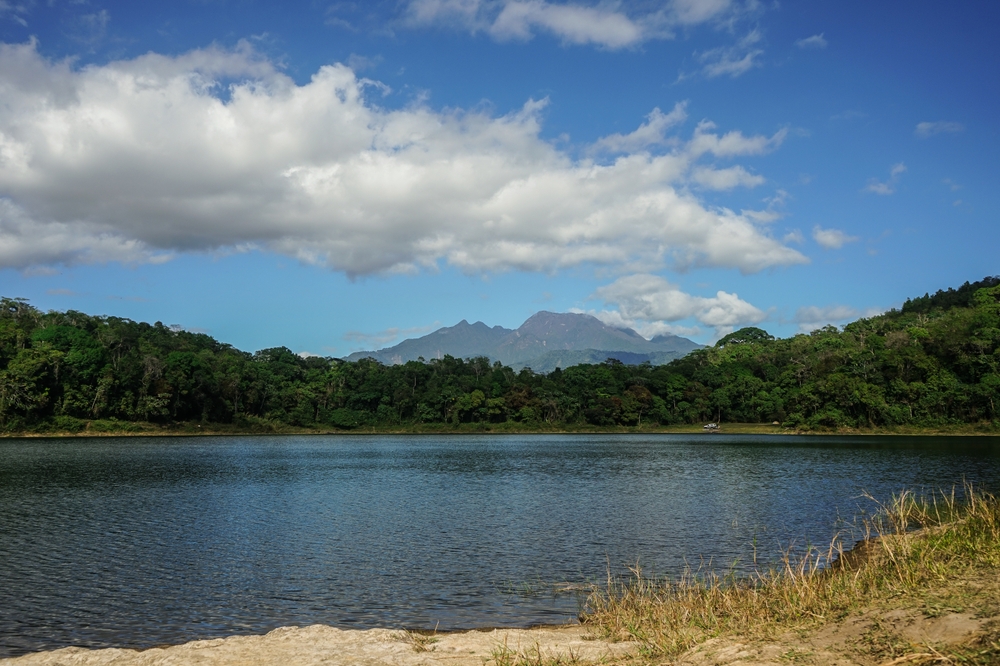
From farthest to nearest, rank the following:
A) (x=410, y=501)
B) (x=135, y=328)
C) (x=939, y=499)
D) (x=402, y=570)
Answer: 1. (x=135, y=328)
2. (x=410, y=501)
3. (x=939, y=499)
4. (x=402, y=570)

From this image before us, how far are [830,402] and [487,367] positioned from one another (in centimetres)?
8602

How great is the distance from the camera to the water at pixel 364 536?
16.4 m

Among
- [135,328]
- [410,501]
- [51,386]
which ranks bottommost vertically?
[410,501]

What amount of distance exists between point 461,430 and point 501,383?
675 inches

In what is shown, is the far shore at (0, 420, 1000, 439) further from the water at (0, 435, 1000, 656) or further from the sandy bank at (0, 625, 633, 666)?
the sandy bank at (0, 625, 633, 666)

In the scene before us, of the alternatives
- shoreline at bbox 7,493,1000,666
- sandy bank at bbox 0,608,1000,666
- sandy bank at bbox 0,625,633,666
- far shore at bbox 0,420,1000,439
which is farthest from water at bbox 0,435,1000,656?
far shore at bbox 0,420,1000,439

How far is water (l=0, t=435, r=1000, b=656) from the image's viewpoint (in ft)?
53.9

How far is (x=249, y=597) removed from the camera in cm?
1778

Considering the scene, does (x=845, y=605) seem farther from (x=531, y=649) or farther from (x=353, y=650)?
(x=353, y=650)

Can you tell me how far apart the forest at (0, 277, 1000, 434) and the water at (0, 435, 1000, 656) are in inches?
2305

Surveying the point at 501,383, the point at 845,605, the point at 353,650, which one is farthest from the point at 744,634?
the point at 501,383

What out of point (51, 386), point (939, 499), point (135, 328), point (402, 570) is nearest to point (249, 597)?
point (402, 570)

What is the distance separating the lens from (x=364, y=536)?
26406 millimetres

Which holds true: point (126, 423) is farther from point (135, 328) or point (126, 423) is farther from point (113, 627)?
point (113, 627)
